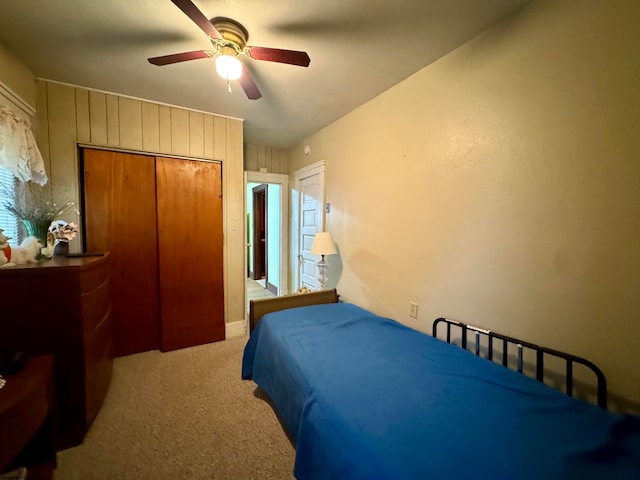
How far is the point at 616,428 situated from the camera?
Answer: 2.94ft

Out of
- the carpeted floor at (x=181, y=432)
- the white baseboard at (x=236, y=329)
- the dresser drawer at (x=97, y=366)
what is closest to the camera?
the carpeted floor at (x=181, y=432)

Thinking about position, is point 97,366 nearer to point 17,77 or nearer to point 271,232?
point 17,77

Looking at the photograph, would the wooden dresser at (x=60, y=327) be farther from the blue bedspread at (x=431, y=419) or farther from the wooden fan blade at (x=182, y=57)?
the wooden fan blade at (x=182, y=57)

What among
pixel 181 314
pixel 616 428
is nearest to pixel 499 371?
pixel 616 428

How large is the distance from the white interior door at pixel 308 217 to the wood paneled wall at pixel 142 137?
932mm

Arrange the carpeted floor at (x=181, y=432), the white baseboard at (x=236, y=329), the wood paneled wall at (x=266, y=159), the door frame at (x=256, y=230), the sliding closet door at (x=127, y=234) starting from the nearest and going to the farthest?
1. the carpeted floor at (x=181, y=432)
2. the sliding closet door at (x=127, y=234)
3. the white baseboard at (x=236, y=329)
4. the wood paneled wall at (x=266, y=159)
5. the door frame at (x=256, y=230)

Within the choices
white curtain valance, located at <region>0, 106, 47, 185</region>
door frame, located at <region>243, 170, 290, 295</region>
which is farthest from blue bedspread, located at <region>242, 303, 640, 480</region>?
door frame, located at <region>243, 170, 290, 295</region>

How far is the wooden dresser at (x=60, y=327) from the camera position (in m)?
1.40

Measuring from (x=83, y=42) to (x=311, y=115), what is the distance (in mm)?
1880

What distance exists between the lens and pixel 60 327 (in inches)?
58.4

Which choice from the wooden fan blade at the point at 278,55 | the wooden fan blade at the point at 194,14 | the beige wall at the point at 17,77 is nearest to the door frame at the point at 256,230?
the beige wall at the point at 17,77

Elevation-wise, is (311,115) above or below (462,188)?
above

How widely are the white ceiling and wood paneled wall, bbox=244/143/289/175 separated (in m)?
1.33

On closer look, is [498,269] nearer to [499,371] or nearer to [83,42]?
[499,371]
